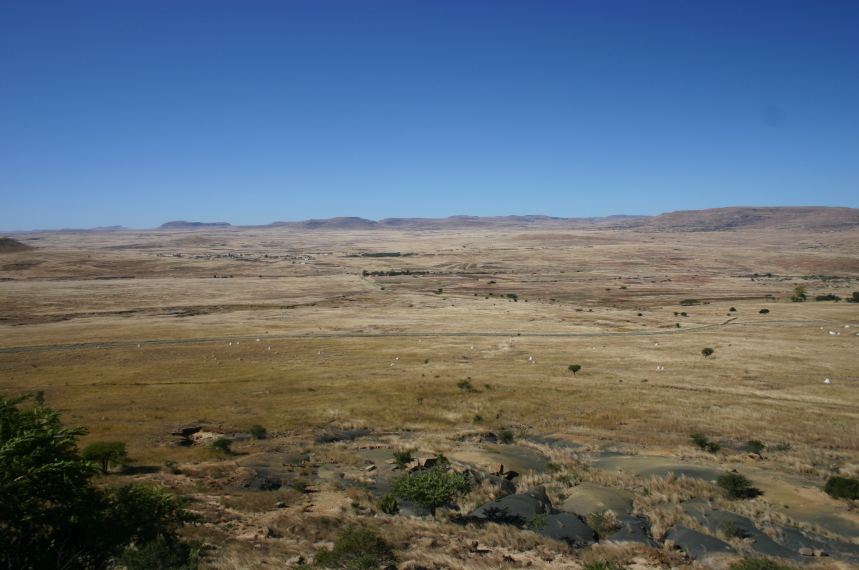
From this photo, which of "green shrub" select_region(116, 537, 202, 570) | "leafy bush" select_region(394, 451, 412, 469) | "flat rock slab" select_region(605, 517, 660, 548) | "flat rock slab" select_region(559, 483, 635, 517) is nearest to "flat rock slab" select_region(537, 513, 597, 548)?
"flat rock slab" select_region(605, 517, 660, 548)

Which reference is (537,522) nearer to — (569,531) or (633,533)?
(569,531)

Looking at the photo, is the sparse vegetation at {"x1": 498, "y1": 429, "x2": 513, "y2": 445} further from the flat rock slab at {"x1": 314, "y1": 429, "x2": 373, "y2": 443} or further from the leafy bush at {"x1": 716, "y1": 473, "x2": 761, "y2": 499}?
the leafy bush at {"x1": 716, "y1": 473, "x2": 761, "y2": 499}

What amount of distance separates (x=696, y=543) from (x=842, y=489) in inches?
338

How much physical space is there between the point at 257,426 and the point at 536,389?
25083 mm

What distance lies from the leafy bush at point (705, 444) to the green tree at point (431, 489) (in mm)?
16528

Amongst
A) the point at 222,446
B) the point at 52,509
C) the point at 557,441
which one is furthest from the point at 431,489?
the point at 222,446

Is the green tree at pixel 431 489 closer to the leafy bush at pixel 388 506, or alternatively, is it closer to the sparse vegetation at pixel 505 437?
the leafy bush at pixel 388 506

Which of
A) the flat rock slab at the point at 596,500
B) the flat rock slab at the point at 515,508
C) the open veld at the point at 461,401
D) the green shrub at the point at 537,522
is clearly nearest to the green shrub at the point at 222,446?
the open veld at the point at 461,401

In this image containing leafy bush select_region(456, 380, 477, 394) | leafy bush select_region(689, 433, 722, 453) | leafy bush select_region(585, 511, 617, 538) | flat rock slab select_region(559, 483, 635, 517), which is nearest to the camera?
leafy bush select_region(585, 511, 617, 538)

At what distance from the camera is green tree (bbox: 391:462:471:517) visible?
19.8 meters

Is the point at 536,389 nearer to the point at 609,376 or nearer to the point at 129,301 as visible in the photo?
the point at 609,376

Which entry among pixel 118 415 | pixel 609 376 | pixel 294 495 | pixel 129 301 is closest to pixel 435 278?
pixel 129 301

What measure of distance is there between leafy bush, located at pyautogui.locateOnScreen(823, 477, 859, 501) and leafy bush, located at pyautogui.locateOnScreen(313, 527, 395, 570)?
19888mm

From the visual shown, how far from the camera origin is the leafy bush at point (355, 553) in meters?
14.9
